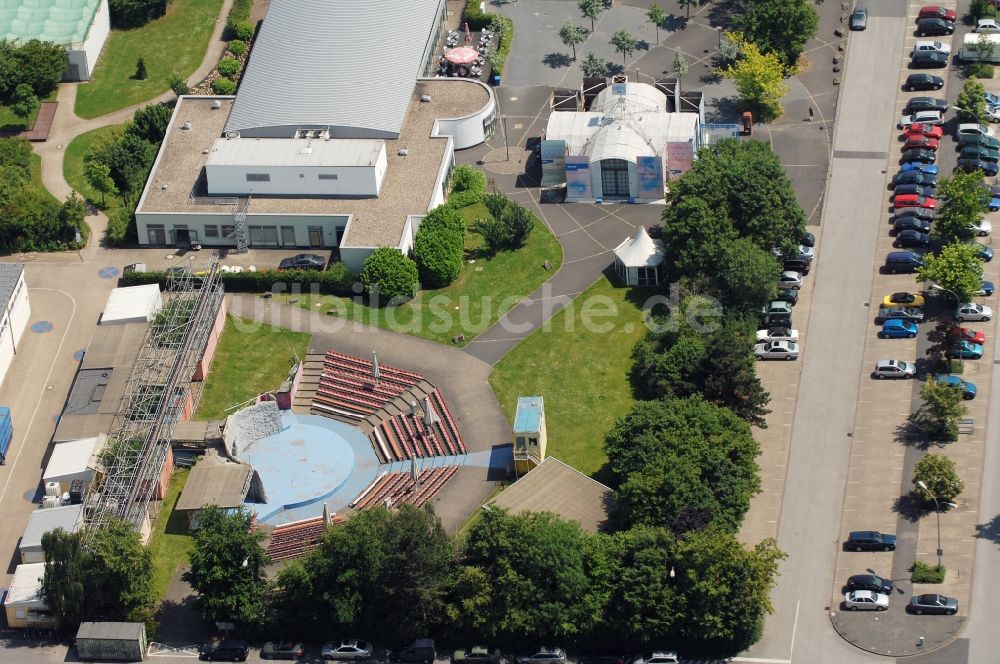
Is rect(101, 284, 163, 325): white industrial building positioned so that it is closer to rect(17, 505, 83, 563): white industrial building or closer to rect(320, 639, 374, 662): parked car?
rect(17, 505, 83, 563): white industrial building

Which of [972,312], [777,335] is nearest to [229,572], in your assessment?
[777,335]

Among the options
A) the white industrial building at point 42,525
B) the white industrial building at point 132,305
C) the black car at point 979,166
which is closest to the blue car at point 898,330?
the black car at point 979,166

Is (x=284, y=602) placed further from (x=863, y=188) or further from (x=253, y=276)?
(x=863, y=188)

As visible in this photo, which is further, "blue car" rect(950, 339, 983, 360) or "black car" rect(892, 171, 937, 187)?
"black car" rect(892, 171, 937, 187)

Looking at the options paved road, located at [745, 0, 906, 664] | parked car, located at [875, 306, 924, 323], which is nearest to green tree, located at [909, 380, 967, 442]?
paved road, located at [745, 0, 906, 664]

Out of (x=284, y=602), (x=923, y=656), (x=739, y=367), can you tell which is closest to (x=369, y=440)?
(x=284, y=602)

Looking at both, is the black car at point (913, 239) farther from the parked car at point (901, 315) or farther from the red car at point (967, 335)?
the red car at point (967, 335)

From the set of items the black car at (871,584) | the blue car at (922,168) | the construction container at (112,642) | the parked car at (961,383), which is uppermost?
the blue car at (922,168)
